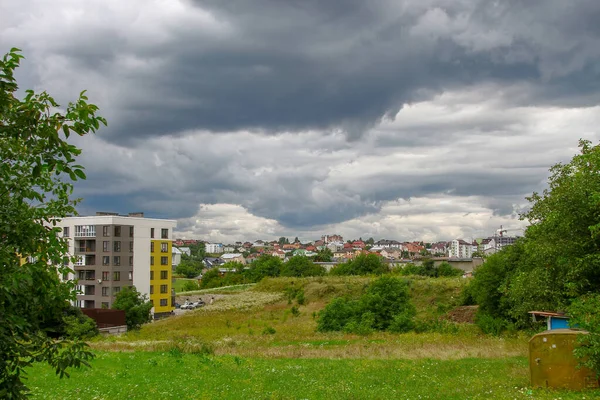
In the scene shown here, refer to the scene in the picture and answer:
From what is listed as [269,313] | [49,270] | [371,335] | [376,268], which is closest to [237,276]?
[376,268]

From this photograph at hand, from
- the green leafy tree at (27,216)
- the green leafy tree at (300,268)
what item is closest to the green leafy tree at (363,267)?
the green leafy tree at (300,268)

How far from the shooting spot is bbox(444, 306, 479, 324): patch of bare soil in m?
50.6

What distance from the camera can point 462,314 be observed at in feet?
172

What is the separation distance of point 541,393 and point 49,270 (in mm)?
14971

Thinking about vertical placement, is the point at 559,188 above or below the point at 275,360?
above

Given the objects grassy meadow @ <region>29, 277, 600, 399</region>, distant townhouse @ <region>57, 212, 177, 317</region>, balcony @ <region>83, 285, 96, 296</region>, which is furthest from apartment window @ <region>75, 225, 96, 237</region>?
grassy meadow @ <region>29, 277, 600, 399</region>

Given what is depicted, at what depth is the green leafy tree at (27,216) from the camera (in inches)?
219

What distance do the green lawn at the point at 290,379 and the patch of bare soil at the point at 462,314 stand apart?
27960 mm

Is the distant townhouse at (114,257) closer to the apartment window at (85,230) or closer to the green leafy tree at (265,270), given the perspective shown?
the apartment window at (85,230)

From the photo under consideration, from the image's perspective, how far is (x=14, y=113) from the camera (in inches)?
228

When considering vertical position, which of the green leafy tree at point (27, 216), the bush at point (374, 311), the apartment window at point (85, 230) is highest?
the apartment window at point (85, 230)

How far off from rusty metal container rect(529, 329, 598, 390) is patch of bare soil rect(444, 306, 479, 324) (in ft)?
112

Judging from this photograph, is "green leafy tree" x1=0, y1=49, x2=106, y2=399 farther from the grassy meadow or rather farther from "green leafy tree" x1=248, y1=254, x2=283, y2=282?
"green leafy tree" x1=248, y1=254, x2=283, y2=282

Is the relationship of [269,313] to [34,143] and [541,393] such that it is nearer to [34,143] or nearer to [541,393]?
[541,393]
